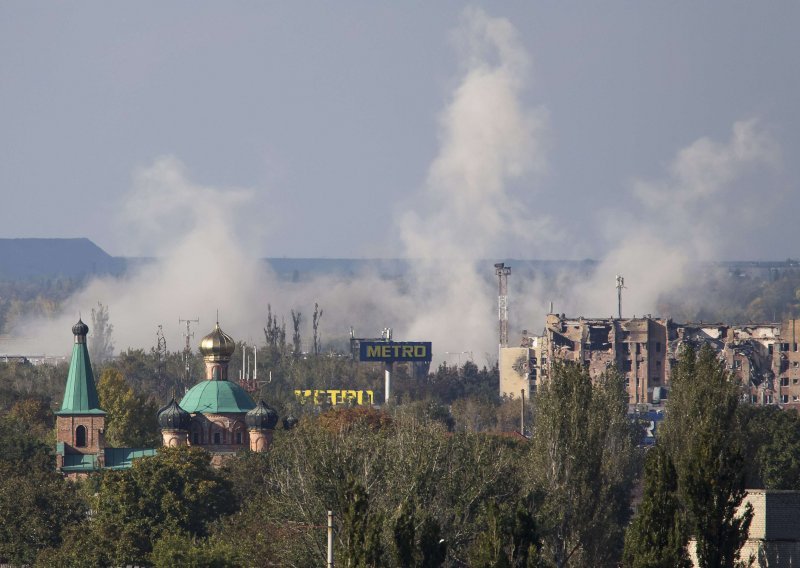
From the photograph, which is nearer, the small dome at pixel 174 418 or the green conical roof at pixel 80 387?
the green conical roof at pixel 80 387

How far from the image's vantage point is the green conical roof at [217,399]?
4498 inches

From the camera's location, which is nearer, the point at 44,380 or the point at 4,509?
the point at 4,509

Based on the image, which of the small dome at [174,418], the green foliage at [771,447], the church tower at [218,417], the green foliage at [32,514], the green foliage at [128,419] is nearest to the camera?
the green foliage at [771,447]

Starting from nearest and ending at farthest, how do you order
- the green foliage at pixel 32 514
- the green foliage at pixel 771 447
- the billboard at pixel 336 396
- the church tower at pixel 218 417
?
the green foliage at pixel 771 447 → the green foliage at pixel 32 514 → the church tower at pixel 218 417 → the billboard at pixel 336 396

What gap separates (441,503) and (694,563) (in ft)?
32.6

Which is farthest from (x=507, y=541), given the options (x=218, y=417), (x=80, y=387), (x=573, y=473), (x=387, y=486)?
(x=80, y=387)

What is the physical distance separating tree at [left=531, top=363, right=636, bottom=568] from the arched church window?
40663 millimetres

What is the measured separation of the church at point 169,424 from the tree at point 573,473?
37.8 metres

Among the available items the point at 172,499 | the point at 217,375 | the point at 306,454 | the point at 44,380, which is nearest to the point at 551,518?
the point at 306,454

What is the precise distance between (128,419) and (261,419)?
82.7 ft

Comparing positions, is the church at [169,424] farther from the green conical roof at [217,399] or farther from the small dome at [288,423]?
the small dome at [288,423]

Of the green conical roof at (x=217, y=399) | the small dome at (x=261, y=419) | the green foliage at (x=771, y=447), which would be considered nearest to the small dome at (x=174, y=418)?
the green conical roof at (x=217, y=399)

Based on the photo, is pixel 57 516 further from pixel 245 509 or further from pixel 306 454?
pixel 306 454

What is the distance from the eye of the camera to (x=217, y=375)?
118 meters
